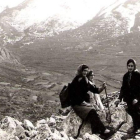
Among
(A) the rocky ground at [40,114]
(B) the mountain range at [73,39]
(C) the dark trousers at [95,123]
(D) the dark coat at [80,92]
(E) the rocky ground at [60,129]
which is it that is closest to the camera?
(E) the rocky ground at [60,129]


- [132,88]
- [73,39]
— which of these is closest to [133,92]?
[132,88]

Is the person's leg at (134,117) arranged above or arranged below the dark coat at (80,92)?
below

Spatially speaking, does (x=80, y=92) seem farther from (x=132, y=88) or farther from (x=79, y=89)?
(x=132, y=88)

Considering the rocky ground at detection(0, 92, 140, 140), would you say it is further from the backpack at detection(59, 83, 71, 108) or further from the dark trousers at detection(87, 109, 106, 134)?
the backpack at detection(59, 83, 71, 108)

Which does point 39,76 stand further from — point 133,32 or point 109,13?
point 109,13

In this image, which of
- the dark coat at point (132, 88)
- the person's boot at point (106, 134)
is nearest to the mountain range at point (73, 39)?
the dark coat at point (132, 88)

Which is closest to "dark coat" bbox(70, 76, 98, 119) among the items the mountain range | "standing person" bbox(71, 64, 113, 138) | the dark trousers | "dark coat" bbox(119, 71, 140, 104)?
"standing person" bbox(71, 64, 113, 138)

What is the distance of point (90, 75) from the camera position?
6488 millimetres

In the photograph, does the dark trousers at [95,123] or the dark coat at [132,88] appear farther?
the dark coat at [132,88]

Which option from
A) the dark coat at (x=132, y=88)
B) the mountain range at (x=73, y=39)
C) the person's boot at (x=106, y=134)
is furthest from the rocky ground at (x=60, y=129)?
the mountain range at (x=73, y=39)

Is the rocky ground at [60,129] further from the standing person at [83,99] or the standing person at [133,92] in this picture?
the standing person at [133,92]

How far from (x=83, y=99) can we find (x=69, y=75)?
76576 mm

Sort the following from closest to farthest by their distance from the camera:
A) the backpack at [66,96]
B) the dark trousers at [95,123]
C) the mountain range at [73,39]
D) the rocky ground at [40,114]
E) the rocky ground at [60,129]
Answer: the rocky ground at [60,129] < the rocky ground at [40,114] < the dark trousers at [95,123] < the backpack at [66,96] < the mountain range at [73,39]

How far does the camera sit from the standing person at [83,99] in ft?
16.9
